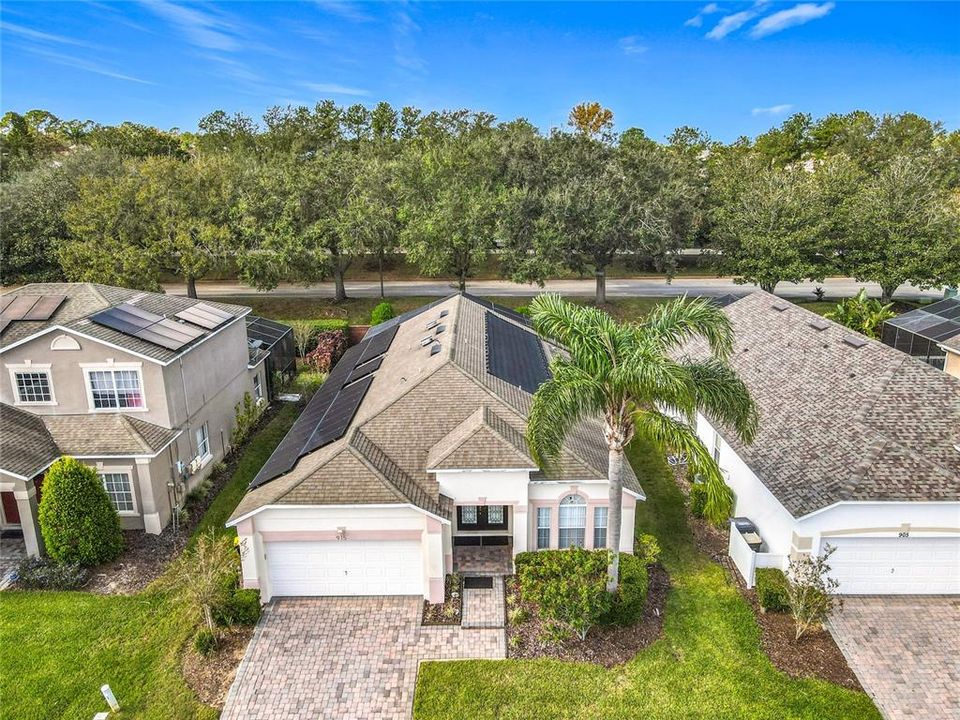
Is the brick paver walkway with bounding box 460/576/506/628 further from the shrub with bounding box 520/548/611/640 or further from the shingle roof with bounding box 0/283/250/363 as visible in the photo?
the shingle roof with bounding box 0/283/250/363

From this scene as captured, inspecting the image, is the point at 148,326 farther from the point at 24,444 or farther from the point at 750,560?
the point at 750,560

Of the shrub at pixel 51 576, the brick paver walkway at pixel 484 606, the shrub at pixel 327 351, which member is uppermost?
the shrub at pixel 327 351

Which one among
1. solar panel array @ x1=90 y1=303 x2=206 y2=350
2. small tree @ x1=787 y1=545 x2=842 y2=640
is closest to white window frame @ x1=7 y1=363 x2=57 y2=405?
solar panel array @ x1=90 y1=303 x2=206 y2=350

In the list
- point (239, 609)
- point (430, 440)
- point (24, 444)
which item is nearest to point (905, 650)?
point (430, 440)

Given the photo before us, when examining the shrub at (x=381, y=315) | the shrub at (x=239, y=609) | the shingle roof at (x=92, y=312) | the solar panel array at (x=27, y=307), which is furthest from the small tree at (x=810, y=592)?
the shrub at (x=381, y=315)

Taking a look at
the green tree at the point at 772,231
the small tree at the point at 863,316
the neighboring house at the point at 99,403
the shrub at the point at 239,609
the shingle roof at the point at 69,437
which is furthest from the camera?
the green tree at the point at 772,231

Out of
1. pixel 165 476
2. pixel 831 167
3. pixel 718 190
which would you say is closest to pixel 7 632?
pixel 165 476

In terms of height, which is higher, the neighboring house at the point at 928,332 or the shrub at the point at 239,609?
the neighboring house at the point at 928,332

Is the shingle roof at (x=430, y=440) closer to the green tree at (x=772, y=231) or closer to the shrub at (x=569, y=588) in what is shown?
the shrub at (x=569, y=588)
